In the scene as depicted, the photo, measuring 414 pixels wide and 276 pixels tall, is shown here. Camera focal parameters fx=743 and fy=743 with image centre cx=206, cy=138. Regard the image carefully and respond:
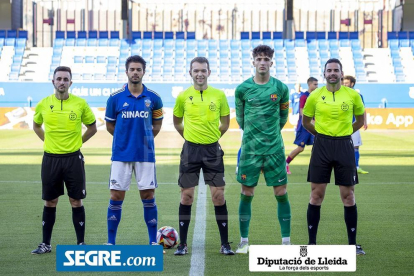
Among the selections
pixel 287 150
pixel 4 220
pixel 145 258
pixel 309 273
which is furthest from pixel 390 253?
pixel 287 150

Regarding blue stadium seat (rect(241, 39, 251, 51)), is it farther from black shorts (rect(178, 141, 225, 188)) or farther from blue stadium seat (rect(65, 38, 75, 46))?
black shorts (rect(178, 141, 225, 188))

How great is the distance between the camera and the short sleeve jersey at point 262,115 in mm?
6504

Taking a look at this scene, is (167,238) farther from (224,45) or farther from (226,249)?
(224,45)

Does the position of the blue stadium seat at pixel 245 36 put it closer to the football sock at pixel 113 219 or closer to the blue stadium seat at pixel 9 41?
the blue stadium seat at pixel 9 41

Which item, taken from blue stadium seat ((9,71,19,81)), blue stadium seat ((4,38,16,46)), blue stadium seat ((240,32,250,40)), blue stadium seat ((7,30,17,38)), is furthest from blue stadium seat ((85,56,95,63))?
blue stadium seat ((240,32,250,40))

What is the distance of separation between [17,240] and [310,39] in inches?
1423

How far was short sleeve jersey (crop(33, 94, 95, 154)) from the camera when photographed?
21.7 ft

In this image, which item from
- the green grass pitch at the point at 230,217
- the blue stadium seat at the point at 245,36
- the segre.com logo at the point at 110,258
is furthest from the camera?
the blue stadium seat at the point at 245,36

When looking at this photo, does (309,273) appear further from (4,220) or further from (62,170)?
(4,220)

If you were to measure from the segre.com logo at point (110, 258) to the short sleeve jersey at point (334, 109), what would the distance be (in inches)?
76.2

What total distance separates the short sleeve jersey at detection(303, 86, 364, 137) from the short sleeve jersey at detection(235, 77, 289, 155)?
1.08ft

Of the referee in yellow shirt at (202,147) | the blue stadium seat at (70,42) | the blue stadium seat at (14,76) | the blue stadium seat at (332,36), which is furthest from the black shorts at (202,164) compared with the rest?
the blue stadium seat at (332,36)

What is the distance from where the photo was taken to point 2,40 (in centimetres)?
4053

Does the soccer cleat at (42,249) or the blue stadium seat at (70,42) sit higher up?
the blue stadium seat at (70,42)
